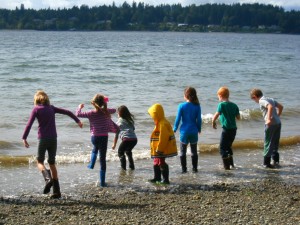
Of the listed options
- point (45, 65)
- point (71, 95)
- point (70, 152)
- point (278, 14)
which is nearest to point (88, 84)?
point (71, 95)

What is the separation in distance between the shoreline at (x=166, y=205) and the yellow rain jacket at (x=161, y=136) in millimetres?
599

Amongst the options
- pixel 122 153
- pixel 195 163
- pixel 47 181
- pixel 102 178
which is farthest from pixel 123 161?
pixel 47 181

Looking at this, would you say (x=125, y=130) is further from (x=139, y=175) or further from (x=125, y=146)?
(x=139, y=175)

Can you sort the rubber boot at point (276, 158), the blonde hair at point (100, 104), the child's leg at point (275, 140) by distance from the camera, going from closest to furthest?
the blonde hair at point (100, 104)
the child's leg at point (275, 140)
the rubber boot at point (276, 158)

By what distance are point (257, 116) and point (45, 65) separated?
2268 centimetres

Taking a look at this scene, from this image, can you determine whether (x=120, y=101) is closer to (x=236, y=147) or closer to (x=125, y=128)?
(x=236, y=147)

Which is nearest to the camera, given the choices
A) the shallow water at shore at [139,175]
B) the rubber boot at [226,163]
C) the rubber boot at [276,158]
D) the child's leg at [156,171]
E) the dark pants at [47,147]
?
the dark pants at [47,147]

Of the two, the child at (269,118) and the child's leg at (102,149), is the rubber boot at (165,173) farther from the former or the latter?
the child at (269,118)

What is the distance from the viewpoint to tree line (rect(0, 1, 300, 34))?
158 meters

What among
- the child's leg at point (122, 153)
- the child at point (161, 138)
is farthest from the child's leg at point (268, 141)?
the child's leg at point (122, 153)

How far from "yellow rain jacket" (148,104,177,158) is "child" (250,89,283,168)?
2.15 m

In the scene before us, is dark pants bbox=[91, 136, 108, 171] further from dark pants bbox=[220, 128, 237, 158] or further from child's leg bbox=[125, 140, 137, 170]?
dark pants bbox=[220, 128, 237, 158]

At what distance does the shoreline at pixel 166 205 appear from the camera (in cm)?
754

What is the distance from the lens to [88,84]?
1111 inches
